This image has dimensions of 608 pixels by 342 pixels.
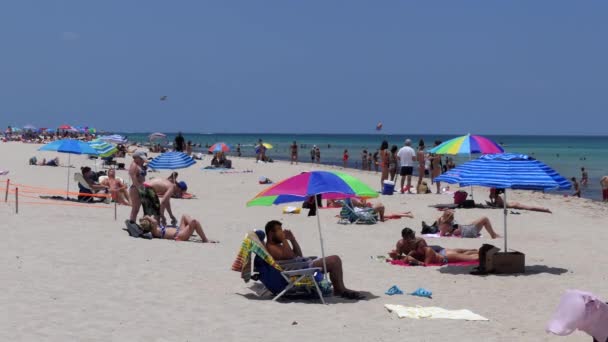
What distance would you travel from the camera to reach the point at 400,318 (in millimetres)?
6930

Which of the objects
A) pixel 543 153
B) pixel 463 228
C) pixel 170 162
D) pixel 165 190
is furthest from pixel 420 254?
pixel 543 153

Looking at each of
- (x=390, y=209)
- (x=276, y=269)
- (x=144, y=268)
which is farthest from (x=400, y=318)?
(x=390, y=209)

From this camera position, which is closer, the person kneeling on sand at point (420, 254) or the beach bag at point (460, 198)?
the person kneeling on sand at point (420, 254)

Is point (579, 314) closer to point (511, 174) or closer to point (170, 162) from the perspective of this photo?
point (511, 174)

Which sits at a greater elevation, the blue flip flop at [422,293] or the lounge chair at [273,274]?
the lounge chair at [273,274]

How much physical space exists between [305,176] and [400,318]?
6.28 ft

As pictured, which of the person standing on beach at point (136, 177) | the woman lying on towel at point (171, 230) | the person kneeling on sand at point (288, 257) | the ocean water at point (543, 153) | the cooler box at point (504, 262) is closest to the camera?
the person kneeling on sand at point (288, 257)

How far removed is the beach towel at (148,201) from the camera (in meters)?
11.8

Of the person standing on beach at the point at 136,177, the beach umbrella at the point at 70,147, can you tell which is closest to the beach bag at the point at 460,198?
the person standing on beach at the point at 136,177

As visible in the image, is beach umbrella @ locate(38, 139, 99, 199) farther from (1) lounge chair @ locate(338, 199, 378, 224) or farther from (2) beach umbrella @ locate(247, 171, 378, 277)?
(2) beach umbrella @ locate(247, 171, 378, 277)

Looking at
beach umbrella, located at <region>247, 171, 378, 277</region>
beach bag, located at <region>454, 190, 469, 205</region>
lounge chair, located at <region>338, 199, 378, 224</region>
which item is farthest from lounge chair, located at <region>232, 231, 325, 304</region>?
beach bag, located at <region>454, 190, 469, 205</region>

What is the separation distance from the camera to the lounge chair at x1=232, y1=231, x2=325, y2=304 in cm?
754

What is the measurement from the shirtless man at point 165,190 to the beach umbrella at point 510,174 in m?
5.32

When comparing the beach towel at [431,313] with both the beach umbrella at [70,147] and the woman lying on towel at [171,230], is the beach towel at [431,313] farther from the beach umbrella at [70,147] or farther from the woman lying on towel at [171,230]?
the beach umbrella at [70,147]
